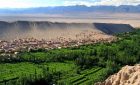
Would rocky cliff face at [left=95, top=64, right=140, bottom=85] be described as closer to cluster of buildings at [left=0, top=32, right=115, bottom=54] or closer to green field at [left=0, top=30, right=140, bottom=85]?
green field at [left=0, top=30, right=140, bottom=85]

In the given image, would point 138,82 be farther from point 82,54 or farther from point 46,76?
point 82,54

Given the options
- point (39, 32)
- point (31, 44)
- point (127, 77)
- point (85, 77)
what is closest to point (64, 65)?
point (85, 77)

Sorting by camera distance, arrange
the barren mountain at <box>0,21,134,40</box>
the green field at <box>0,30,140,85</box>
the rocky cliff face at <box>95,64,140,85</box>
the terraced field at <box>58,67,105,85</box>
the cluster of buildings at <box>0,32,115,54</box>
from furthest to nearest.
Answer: the barren mountain at <box>0,21,134,40</box> → the cluster of buildings at <box>0,32,115,54</box> → the green field at <box>0,30,140,85</box> → the terraced field at <box>58,67,105,85</box> → the rocky cliff face at <box>95,64,140,85</box>

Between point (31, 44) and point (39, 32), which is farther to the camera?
point (39, 32)

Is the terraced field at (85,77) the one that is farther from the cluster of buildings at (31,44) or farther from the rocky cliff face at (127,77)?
the cluster of buildings at (31,44)

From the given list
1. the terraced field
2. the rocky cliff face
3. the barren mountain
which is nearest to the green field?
the terraced field

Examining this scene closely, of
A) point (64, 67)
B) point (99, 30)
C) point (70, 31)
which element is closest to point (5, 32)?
point (70, 31)

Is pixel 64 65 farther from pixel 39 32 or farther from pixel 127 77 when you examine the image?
pixel 39 32

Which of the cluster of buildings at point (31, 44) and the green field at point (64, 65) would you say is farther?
the cluster of buildings at point (31, 44)

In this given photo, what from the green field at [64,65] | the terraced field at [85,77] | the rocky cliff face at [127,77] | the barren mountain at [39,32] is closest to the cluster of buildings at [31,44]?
the barren mountain at [39,32]
